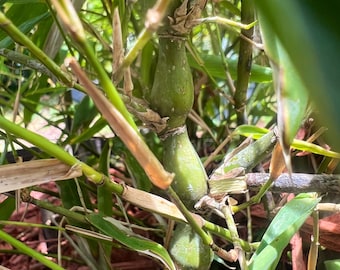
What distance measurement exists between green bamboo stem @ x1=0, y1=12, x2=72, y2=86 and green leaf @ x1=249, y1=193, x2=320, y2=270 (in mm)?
154

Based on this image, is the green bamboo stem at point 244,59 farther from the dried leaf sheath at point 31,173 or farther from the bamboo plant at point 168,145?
the dried leaf sheath at point 31,173

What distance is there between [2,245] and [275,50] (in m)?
0.57

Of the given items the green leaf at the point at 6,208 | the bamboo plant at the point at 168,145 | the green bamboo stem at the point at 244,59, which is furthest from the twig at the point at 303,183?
the green leaf at the point at 6,208

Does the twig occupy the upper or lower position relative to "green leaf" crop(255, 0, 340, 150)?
lower

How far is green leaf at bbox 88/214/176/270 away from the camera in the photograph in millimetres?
350

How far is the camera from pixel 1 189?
29 cm

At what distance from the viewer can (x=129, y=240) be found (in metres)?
0.36

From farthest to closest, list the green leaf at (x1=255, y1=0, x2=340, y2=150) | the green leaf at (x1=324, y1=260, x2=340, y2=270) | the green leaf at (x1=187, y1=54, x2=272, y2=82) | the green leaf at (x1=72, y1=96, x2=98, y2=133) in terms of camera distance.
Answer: the green leaf at (x1=72, y1=96, x2=98, y2=133) → the green leaf at (x1=187, y1=54, x2=272, y2=82) → the green leaf at (x1=324, y1=260, x2=340, y2=270) → the green leaf at (x1=255, y1=0, x2=340, y2=150)

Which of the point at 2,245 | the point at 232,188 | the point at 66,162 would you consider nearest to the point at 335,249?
the point at 232,188

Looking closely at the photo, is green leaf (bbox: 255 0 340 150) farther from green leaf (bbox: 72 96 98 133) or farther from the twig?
green leaf (bbox: 72 96 98 133)

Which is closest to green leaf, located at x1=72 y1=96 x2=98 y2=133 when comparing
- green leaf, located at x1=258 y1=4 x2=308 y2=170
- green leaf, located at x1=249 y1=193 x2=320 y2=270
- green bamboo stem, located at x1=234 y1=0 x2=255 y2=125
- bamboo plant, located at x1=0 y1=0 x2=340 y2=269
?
bamboo plant, located at x1=0 y1=0 x2=340 y2=269

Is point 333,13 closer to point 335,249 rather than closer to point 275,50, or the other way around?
point 275,50

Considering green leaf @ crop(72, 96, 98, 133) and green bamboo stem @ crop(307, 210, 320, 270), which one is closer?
green bamboo stem @ crop(307, 210, 320, 270)

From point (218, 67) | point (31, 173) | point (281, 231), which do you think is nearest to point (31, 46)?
point (31, 173)
